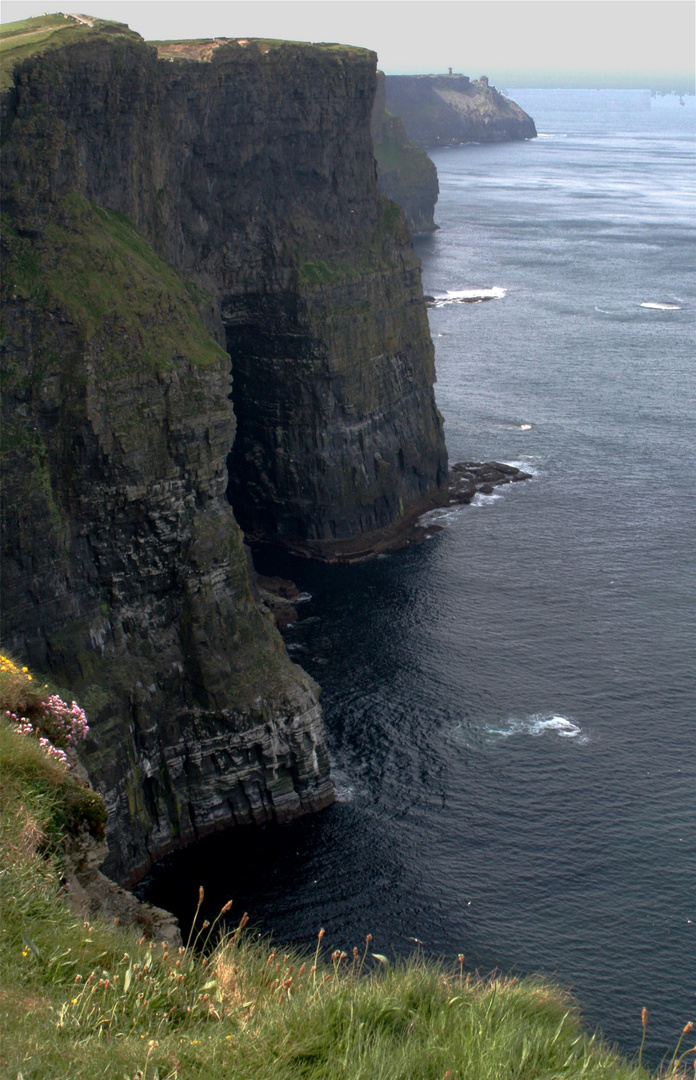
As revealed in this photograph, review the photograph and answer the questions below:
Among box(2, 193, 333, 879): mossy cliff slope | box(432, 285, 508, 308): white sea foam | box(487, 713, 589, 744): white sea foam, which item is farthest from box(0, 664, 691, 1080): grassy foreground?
box(432, 285, 508, 308): white sea foam

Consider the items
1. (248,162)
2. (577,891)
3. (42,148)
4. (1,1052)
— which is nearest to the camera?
(1,1052)

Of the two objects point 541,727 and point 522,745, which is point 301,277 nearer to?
point 541,727

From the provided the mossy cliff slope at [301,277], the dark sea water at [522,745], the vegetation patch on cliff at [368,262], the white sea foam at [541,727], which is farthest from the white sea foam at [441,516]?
the white sea foam at [541,727]

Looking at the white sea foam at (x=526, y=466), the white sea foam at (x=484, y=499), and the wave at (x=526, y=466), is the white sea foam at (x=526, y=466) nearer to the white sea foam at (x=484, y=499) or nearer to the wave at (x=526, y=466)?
the wave at (x=526, y=466)

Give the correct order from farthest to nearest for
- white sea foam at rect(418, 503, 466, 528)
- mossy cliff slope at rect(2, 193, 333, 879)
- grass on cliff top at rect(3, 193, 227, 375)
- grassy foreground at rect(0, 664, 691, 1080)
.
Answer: white sea foam at rect(418, 503, 466, 528), grass on cliff top at rect(3, 193, 227, 375), mossy cliff slope at rect(2, 193, 333, 879), grassy foreground at rect(0, 664, 691, 1080)

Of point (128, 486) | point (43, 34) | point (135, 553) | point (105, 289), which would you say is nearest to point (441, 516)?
point (135, 553)

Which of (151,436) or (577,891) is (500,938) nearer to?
(577,891)

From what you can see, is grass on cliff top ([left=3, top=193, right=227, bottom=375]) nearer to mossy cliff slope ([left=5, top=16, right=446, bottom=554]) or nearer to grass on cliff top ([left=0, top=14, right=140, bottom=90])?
grass on cliff top ([left=0, top=14, right=140, bottom=90])

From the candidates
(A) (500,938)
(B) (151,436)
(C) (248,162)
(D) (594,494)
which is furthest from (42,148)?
(D) (594,494)
